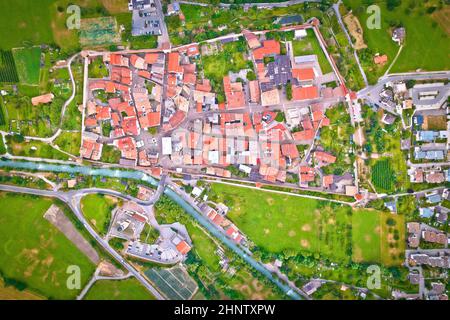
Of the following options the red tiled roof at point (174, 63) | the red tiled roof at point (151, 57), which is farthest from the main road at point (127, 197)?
the red tiled roof at point (151, 57)

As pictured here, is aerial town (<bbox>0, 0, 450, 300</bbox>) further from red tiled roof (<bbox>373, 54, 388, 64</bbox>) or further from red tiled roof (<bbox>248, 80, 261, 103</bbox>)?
red tiled roof (<bbox>373, 54, 388, 64</bbox>)

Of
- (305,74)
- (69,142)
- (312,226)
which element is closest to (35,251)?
(69,142)

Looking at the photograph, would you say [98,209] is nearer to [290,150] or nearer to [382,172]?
[290,150]

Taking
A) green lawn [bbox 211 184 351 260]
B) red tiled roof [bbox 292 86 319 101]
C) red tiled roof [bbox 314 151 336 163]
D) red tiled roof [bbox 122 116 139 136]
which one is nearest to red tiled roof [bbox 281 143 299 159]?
red tiled roof [bbox 314 151 336 163]

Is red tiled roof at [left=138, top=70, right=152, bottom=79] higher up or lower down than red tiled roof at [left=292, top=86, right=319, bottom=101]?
higher up

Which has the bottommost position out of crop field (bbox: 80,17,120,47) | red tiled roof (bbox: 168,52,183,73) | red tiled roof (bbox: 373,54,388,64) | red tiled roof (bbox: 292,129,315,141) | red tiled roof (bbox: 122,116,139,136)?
red tiled roof (bbox: 292,129,315,141)

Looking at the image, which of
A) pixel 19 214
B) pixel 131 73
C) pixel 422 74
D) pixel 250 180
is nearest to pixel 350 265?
pixel 250 180

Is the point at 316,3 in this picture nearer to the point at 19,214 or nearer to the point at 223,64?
the point at 223,64
